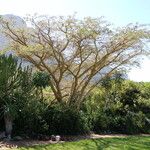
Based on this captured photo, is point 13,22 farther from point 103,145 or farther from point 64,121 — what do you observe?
point 103,145

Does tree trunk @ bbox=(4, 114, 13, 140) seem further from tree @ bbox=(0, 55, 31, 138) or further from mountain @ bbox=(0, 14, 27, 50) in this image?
mountain @ bbox=(0, 14, 27, 50)

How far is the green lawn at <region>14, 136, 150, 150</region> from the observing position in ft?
40.9

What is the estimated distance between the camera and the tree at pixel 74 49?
55.4 feet

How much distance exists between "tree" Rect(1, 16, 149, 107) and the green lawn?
3533 mm

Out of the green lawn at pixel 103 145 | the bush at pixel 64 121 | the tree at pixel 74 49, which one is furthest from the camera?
the tree at pixel 74 49

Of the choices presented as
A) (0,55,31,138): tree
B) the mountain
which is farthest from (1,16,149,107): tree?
(0,55,31,138): tree

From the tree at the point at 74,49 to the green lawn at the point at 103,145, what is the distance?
3533 millimetres

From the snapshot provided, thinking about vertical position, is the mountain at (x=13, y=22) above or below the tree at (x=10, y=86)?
above

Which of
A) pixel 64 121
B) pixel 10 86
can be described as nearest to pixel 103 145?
pixel 64 121

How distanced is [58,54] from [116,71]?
11.8ft

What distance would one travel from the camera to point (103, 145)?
1348 centimetres

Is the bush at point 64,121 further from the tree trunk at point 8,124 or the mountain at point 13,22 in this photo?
the mountain at point 13,22

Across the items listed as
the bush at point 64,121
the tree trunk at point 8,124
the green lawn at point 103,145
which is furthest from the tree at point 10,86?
the green lawn at point 103,145

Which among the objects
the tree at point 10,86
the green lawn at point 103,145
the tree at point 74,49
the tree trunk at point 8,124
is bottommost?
the green lawn at point 103,145
